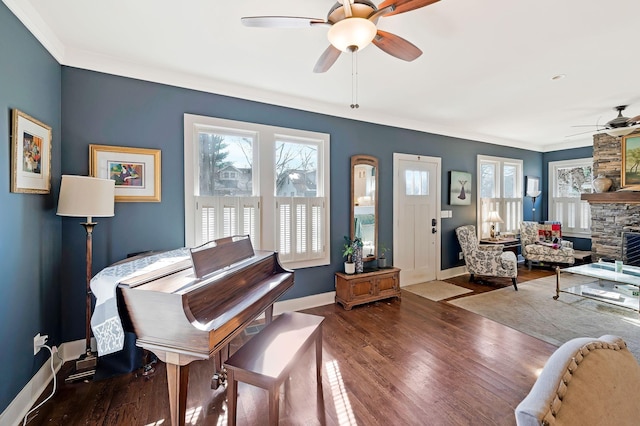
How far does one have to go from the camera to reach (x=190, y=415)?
1.80 metres

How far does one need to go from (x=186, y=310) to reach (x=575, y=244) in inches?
308

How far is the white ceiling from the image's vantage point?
188 centimetres

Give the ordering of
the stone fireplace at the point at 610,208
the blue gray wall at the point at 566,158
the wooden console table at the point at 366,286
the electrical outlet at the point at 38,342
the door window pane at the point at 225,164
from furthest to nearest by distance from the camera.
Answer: the blue gray wall at the point at 566,158
the stone fireplace at the point at 610,208
the wooden console table at the point at 366,286
the door window pane at the point at 225,164
the electrical outlet at the point at 38,342

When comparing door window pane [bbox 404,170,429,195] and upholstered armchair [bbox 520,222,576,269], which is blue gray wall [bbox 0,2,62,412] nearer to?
door window pane [bbox 404,170,429,195]

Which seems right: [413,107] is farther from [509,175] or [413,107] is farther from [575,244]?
[575,244]

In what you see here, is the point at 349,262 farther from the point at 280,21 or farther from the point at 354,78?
the point at 280,21

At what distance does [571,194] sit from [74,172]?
8.54 m

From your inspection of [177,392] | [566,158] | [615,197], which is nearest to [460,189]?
[615,197]

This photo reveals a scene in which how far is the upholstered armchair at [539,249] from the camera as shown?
5.27m

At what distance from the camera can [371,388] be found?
206 centimetres

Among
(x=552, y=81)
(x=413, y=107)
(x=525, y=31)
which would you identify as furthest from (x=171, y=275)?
(x=552, y=81)

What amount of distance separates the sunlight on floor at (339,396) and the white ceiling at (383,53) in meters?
2.68

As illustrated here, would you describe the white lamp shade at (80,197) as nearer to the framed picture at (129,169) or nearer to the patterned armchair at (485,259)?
the framed picture at (129,169)

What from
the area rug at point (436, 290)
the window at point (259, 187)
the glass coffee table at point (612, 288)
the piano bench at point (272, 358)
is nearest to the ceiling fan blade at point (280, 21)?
the window at point (259, 187)
